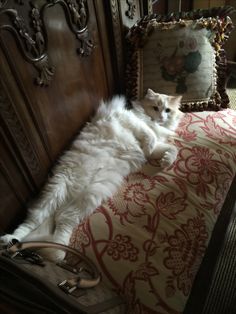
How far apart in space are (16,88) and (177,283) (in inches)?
28.7

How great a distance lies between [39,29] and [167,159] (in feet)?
2.05

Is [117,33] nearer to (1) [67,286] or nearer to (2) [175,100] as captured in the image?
(2) [175,100]

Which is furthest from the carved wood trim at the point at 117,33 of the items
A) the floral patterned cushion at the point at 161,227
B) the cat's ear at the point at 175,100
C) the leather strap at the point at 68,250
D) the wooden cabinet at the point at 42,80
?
the leather strap at the point at 68,250

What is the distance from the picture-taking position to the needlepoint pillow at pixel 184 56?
1.12 metres

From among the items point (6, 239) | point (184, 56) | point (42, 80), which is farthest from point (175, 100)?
point (6, 239)

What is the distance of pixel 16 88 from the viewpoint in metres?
0.74

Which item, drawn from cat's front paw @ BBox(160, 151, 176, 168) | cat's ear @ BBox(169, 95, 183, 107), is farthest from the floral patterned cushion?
cat's ear @ BBox(169, 95, 183, 107)

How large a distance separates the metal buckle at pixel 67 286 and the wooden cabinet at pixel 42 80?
12.9 inches

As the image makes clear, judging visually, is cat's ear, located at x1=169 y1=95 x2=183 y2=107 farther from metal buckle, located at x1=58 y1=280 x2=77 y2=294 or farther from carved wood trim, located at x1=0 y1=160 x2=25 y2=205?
A: metal buckle, located at x1=58 y1=280 x2=77 y2=294

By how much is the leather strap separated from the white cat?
4cm

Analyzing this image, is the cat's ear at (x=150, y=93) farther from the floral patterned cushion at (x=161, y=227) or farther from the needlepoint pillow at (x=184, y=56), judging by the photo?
the floral patterned cushion at (x=161, y=227)

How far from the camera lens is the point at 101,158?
3.13ft

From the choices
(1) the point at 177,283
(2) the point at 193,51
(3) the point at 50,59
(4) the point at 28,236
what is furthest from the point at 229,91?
(4) the point at 28,236

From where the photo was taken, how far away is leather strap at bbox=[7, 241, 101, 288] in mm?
606
